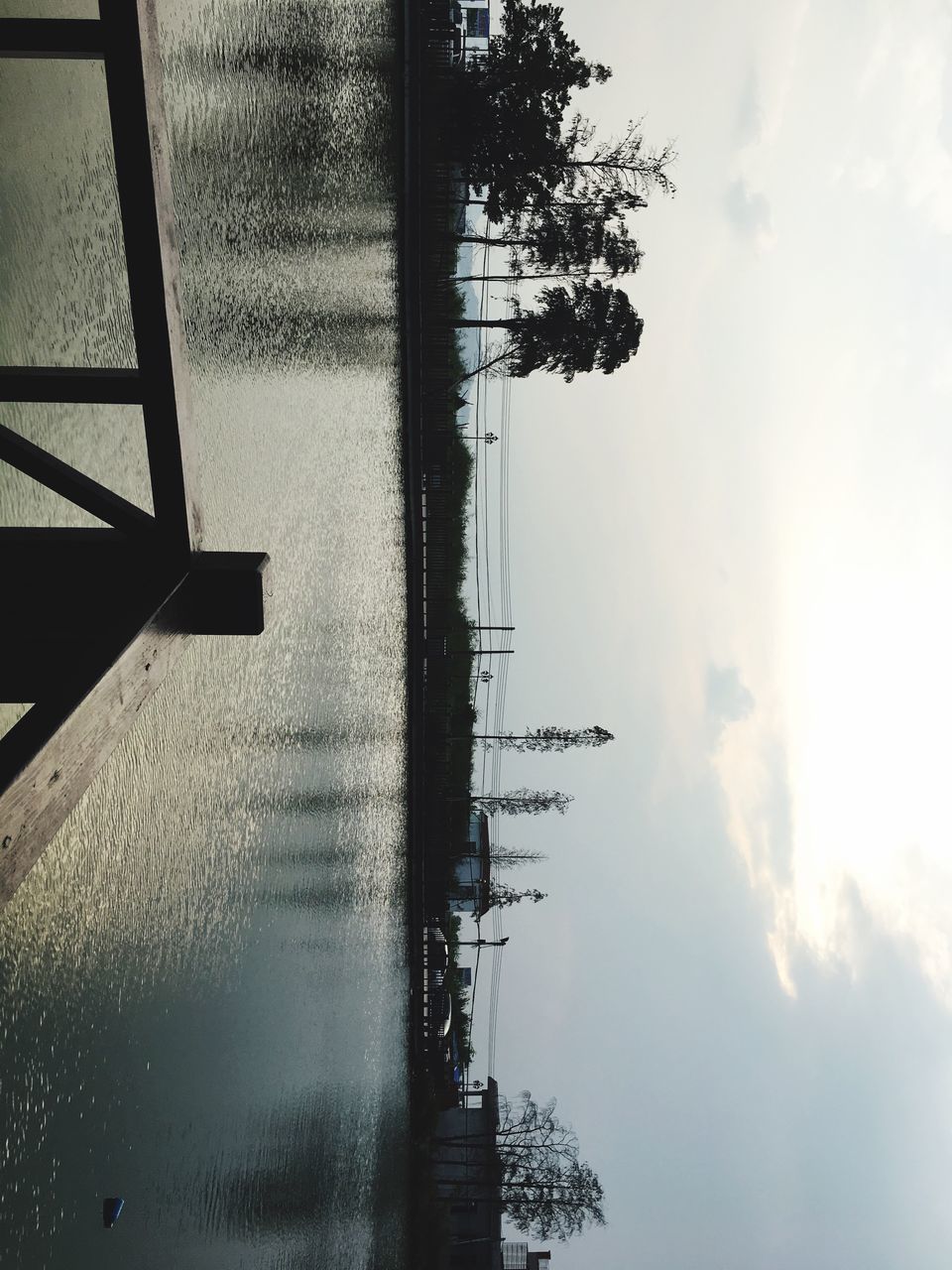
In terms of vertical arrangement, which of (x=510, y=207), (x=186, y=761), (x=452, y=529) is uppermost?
(x=510, y=207)

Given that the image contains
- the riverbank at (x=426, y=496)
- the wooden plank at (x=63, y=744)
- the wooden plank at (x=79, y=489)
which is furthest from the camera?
the riverbank at (x=426, y=496)

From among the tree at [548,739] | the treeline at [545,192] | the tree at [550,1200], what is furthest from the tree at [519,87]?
the tree at [550,1200]

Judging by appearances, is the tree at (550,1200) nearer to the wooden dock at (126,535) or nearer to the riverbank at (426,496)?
the riverbank at (426,496)

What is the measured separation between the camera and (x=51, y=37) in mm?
3020

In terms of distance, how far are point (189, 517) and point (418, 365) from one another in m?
15.8

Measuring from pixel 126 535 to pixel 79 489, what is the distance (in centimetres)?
21

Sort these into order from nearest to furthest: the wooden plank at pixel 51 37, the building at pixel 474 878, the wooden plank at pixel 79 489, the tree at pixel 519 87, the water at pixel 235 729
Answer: the wooden plank at pixel 51 37 < the wooden plank at pixel 79 489 < the water at pixel 235 729 < the tree at pixel 519 87 < the building at pixel 474 878

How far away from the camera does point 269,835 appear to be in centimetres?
1020

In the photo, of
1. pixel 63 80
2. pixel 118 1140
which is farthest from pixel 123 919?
pixel 63 80

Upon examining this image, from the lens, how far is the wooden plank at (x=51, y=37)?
2902 mm

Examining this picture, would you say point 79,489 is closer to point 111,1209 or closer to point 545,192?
point 111,1209

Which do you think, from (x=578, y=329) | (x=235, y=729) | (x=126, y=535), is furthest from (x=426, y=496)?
(x=126, y=535)

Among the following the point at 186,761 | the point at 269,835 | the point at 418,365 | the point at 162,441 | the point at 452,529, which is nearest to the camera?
the point at 162,441

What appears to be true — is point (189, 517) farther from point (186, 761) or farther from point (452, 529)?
point (452, 529)
